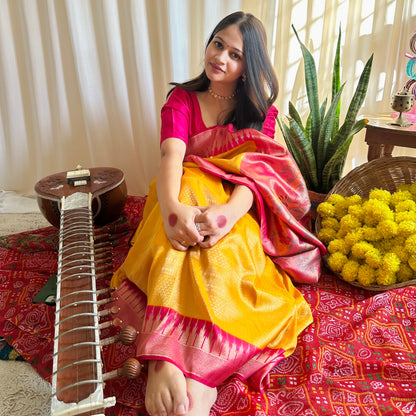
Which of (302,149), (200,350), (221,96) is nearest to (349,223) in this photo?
(302,149)

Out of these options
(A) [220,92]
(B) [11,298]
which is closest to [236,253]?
(A) [220,92]

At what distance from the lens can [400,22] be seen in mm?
2031

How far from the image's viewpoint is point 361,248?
141 centimetres

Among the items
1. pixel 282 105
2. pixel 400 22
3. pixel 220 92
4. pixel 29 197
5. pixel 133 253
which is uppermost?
pixel 400 22

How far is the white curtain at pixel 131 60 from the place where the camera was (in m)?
1.99

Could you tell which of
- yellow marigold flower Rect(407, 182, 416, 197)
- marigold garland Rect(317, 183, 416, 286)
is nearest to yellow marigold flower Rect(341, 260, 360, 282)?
marigold garland Rect(317, 183, 416, 286)

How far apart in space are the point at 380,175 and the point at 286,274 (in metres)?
0.70

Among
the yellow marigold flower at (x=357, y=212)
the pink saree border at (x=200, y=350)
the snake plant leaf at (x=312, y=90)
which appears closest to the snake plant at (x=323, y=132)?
the snake plant leaf at (x=312, y=90)

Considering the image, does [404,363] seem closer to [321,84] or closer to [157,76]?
[321,84]

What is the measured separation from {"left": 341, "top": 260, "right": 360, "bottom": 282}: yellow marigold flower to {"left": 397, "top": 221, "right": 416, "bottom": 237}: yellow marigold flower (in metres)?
0.19

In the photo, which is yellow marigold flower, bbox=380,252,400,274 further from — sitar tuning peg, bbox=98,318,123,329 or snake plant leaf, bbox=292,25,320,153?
sitar tuning peg, bbox=98,318,123,329

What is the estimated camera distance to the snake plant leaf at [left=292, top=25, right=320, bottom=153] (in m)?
1.80

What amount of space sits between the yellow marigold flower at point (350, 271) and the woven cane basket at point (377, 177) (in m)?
0.26

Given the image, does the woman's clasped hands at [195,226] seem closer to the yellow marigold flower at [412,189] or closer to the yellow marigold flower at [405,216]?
the yellow marigold flower at [405,216]
